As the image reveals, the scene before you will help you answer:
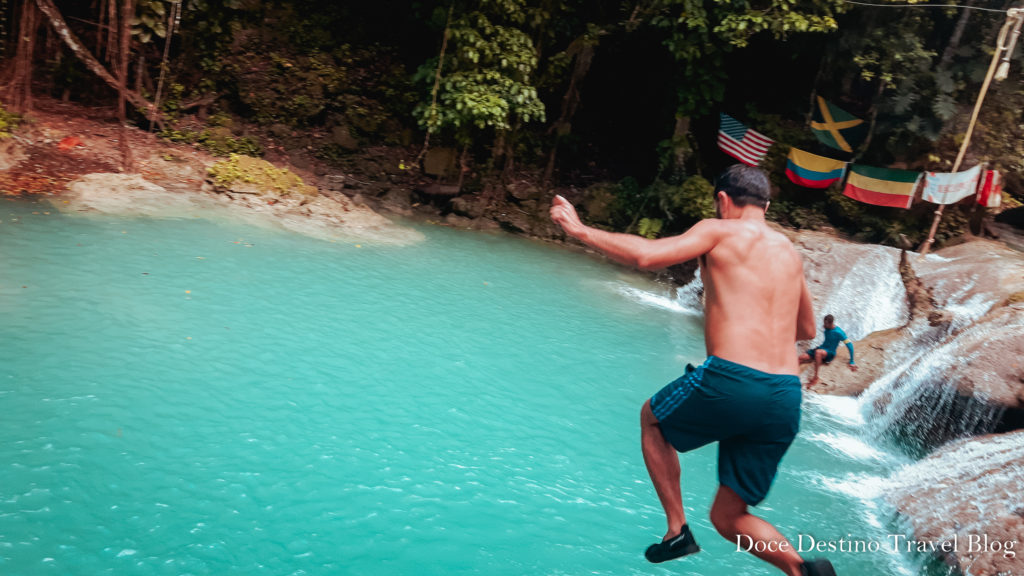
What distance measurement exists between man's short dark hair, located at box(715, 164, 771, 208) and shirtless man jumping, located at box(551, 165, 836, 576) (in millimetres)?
73

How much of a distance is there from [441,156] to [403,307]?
313 inches

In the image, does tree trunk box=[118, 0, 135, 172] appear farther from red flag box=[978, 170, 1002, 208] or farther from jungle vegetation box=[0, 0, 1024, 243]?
red flag box=[978, 170, 1002, 208]

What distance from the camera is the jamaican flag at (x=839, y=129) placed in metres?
13.1

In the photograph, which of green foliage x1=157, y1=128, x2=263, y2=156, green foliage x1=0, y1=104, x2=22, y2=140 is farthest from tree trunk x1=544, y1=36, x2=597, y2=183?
green foliage x1=0, y1=104, x2=22, y2=140

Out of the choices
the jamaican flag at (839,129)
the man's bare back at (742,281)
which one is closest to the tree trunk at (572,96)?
the jamaican flag at (839,129)

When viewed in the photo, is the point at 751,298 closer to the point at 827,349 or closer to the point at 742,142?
the point at 827,349

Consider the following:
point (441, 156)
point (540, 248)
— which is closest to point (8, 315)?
point (540, 248)

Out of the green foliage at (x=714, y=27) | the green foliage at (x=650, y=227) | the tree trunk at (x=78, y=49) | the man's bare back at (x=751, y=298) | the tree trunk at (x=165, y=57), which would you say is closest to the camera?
the man's bare back at (x=751, y=298)

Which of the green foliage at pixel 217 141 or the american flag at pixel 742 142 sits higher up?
the american flag at pixel 742 142

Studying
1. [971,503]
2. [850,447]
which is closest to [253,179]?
[850,447]

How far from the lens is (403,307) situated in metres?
7.68

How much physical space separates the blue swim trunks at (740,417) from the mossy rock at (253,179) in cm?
1047

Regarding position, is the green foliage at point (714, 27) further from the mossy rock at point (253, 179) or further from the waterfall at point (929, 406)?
the mossy rock at point (253, 179)

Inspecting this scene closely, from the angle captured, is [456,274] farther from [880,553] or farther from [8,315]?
[880,553]
